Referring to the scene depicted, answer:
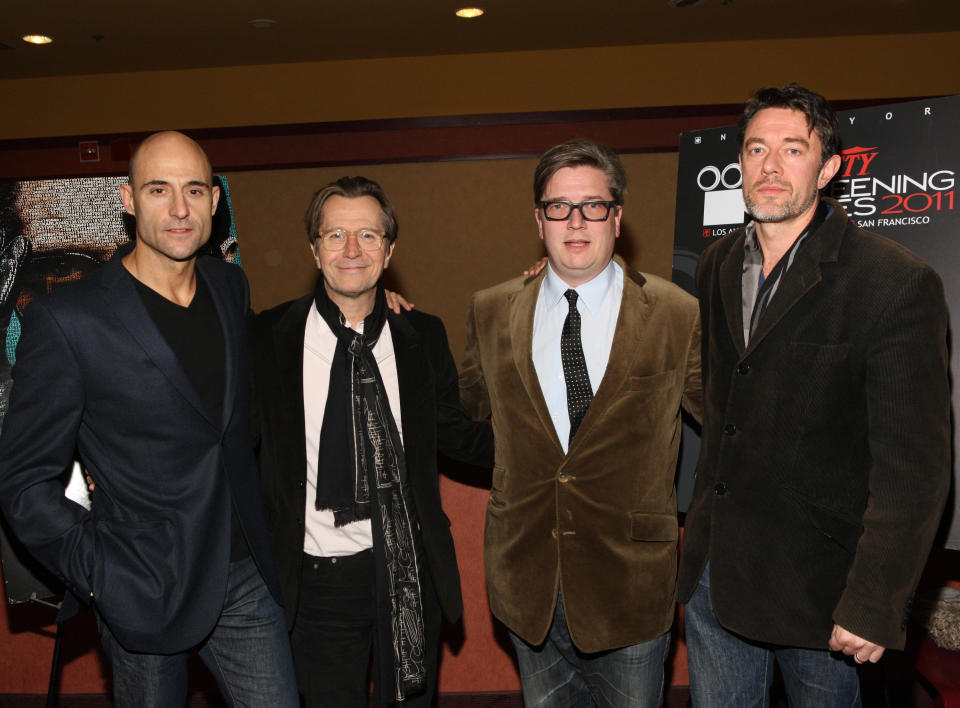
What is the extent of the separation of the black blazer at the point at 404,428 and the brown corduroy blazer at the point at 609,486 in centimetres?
25

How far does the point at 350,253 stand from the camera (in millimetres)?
2127

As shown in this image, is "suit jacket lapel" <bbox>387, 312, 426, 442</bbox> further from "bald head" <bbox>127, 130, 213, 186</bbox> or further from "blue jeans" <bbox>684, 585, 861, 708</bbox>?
"blue jeans" <bbox>684, 585, 861, 708</bbox>

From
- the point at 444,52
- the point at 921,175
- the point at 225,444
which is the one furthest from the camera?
the point at 444,52

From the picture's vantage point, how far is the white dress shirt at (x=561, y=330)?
206 centimetres

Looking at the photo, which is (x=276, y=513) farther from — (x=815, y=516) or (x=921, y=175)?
(x=921, y=175)

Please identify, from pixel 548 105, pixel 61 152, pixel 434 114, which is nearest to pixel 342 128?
pixel 434 114

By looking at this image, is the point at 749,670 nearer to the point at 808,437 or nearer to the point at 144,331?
the point at 808,437

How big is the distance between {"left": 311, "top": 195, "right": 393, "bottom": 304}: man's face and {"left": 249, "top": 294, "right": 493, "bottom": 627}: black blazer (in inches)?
6.6

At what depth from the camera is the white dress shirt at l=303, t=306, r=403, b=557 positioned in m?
2.12

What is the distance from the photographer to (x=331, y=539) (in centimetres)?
211

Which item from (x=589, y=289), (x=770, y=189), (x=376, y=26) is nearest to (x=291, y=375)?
(x=589, y=289)

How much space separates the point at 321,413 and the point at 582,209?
3.07ft

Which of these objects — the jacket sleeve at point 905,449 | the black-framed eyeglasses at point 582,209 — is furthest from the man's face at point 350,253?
the jacket sleeve at point 905,449

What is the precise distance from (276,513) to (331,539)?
0.18 m
